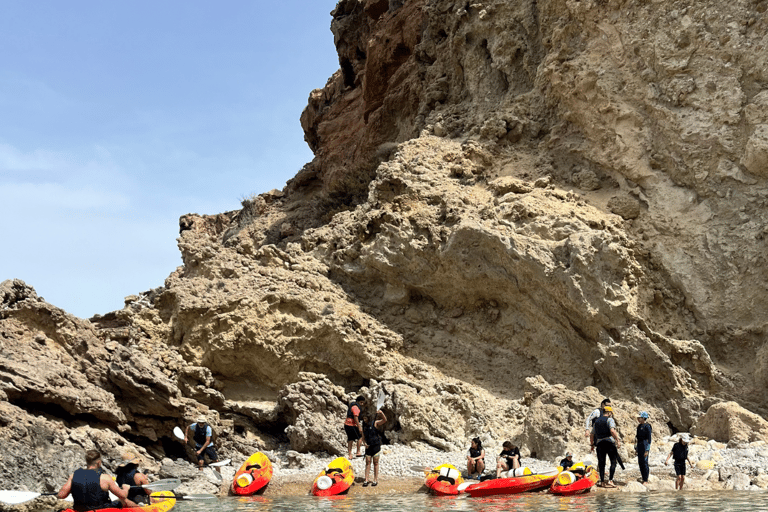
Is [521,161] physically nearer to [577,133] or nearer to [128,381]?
[577,133]

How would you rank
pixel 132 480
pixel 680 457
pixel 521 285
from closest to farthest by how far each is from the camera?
pixel 132 480
pixel 680 457
pixel 521 285

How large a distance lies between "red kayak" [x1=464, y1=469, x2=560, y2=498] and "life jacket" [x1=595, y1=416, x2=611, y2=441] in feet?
2.79

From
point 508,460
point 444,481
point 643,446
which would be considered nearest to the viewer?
point 643,446

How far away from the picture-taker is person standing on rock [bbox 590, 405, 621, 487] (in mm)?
11070

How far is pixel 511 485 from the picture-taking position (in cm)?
1112

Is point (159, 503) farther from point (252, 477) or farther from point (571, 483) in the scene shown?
point (571, 483)

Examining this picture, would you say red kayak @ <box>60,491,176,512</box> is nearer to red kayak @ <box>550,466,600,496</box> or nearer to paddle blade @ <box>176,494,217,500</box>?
paddle blade @ <box>176,494,217,500</box>

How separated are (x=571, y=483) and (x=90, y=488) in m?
6.61

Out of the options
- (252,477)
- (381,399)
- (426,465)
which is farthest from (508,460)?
(252,477)

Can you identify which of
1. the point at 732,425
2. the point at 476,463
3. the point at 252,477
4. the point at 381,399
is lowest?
the point at 252,477

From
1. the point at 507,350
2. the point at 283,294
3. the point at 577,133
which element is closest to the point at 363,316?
the point at 283,294

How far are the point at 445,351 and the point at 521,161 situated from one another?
17.9ft

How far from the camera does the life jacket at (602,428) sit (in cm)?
1108

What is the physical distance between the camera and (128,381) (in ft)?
43.9
